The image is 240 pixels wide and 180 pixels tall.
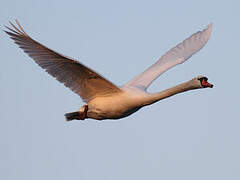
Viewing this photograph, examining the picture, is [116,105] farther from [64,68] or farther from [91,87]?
[64,68]

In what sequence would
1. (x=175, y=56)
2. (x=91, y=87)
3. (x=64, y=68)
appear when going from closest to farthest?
(x=64, y=68) < (x=91, y=87) < (x=175, y=56)

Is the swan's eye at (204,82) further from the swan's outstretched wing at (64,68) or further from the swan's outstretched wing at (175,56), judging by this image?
the swan's outstretched wing at (175,56)

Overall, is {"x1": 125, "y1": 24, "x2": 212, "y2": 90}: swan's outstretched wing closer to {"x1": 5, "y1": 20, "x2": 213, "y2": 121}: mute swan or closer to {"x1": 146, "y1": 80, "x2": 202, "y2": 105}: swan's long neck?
{"x1": 5, "y1": 20, "x2": 213, "y2": 121}: mute swan

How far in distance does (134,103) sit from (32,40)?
2583 millimetres

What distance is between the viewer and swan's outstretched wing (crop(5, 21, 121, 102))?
11609 mm

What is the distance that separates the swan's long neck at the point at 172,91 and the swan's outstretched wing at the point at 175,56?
7.43ft

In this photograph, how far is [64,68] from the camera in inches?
470

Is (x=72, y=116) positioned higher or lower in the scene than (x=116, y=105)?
lower

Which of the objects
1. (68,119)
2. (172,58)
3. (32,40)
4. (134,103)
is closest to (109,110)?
(134,103)

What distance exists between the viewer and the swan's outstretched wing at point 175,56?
14836 millimetres

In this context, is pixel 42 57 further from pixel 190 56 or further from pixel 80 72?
pixel 190 56

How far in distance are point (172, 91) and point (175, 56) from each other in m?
4.08

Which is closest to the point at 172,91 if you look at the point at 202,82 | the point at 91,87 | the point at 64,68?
the point at 202,82

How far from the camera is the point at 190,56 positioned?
15.9 m
